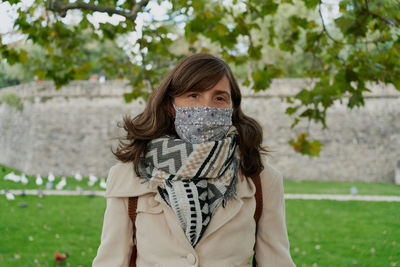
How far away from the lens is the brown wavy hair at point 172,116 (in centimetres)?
171

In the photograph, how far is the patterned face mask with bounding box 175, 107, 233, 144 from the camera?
173 centimetres

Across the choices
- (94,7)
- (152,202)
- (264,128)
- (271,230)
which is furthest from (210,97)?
(264,128)

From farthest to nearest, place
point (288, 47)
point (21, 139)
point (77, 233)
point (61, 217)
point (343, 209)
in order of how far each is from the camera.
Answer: point (21, 139)
point (343, 209)
point (61, 217)
point (77, 233)
point (288, 47)

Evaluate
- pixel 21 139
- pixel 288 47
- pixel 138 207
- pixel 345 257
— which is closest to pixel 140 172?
pixel 138 207

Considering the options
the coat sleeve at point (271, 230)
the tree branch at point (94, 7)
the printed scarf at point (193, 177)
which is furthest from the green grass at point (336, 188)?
the printed scarf at point (193, 177)

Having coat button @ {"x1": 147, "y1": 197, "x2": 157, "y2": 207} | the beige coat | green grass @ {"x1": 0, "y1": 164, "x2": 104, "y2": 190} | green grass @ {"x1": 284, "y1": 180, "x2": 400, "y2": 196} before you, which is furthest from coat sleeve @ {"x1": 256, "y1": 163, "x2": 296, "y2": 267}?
green grass @ {"x1": 0, "y1": 164, "x2": 104, "y2": 190}

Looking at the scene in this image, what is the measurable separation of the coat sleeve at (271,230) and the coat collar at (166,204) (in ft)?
0.26

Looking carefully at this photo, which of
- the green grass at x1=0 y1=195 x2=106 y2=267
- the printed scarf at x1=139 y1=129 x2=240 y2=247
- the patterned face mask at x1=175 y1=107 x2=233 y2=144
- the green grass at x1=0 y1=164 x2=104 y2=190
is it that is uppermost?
the patterned face mask at x1=175 y1=107 x2=233 y2=144

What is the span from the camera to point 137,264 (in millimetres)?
1722

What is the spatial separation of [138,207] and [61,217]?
24.0ft

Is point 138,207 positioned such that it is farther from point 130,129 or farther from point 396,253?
point 396,253

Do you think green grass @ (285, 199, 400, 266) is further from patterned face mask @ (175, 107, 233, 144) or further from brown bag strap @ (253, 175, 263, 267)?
patterned face mask @ (175, 107, 233, 144)

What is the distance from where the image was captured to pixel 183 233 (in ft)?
5.38

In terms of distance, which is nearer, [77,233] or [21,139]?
[77,233]
